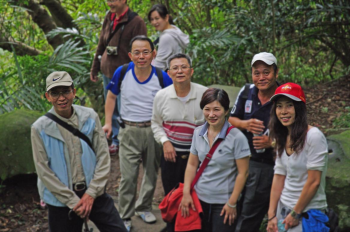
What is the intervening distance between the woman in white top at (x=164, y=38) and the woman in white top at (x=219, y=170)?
1.82 m

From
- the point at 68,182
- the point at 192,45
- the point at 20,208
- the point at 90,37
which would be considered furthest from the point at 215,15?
the point at 68,182

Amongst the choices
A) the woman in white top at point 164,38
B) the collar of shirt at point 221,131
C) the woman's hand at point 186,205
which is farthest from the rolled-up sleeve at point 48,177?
the woman in white top at point 164,38

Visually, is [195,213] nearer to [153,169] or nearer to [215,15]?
[153,169]

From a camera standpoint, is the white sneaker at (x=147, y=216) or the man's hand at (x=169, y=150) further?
the white sneaker at (x=147, y=216)

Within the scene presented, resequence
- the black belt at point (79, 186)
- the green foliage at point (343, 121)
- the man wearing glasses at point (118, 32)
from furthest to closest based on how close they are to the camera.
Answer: the green foliage at point (343, 121) → the man wearing glasses at point (118, 32) → the black belt at point (79, 186)

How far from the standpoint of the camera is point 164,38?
4.95m

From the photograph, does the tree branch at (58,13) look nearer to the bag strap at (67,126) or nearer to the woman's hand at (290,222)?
the bag strap at (67,126)

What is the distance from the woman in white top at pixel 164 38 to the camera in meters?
4.95

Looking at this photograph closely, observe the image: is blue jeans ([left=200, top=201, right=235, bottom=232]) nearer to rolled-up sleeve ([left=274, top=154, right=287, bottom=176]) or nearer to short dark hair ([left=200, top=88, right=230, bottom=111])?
rolled-up sleeve ([left=274, top=154, right=287, bottom=176])

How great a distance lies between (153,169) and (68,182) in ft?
4.34

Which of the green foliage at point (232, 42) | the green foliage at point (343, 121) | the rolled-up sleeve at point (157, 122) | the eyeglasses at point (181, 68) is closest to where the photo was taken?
the eyeglasses at point (181, 68)

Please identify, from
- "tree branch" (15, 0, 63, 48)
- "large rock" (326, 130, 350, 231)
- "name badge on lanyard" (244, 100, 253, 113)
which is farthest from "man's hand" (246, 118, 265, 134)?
"tree branch" (15, 0, 63, 48)

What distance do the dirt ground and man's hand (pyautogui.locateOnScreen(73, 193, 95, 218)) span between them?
6.15 ft

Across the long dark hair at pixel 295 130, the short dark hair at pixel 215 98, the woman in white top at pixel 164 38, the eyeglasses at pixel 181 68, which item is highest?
the woman in white top at pixel 164 38
